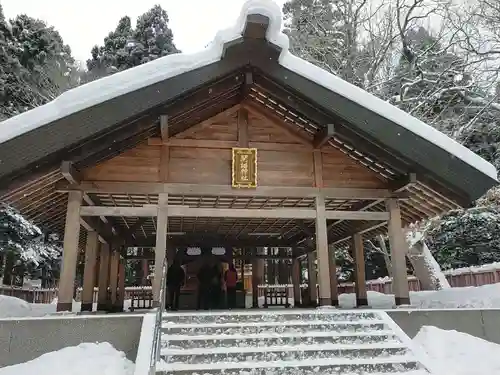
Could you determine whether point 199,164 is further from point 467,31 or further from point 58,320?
point 467,31

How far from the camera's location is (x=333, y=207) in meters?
10.6

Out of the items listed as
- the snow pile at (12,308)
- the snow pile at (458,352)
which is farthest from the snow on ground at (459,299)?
the snow pile at (12,308)

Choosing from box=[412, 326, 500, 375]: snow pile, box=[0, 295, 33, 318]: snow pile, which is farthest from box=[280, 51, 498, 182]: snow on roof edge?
box=[0, 295, 33, 318]: snow pile

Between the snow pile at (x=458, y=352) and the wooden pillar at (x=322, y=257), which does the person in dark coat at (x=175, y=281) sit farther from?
the snow pile at (x=458, y=352)

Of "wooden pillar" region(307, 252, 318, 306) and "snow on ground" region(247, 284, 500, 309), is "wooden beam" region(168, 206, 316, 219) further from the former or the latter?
"wooden pillar" region(307, 252, 318, 306)

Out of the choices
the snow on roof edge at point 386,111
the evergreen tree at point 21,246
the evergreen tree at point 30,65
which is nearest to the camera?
the snow on roof edge at point 386,111

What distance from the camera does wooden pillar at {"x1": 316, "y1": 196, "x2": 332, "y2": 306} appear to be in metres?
8.23

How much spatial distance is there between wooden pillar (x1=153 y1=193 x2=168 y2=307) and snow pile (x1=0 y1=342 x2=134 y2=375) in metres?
1.62

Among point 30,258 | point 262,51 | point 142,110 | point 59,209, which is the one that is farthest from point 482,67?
point 30,258

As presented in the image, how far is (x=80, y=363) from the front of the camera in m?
5.73

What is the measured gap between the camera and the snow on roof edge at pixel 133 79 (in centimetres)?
676

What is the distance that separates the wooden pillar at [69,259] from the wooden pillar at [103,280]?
4158 millimetres

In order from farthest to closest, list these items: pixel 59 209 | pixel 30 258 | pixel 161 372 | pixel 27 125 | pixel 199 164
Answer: pixel 30 258 < pixel 59 209 < pixel 199 164 < pixel 27 125 < pixel 161 372

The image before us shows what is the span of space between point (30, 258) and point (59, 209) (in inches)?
388
